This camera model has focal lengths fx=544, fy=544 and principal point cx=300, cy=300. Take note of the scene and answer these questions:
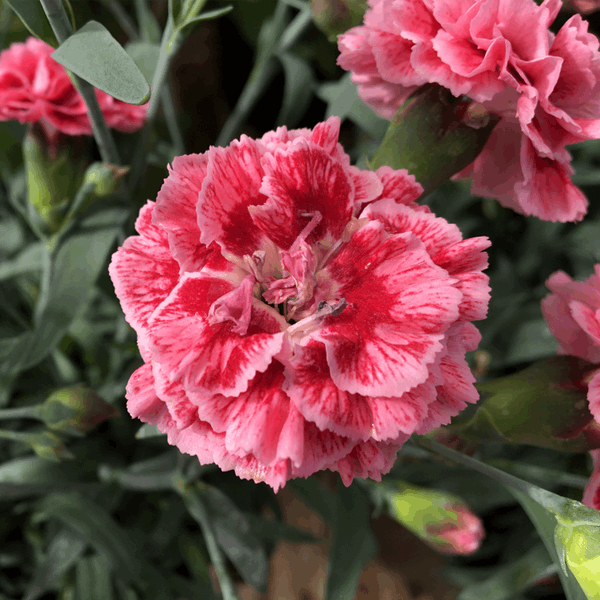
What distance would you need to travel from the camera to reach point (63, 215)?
0.61 metres

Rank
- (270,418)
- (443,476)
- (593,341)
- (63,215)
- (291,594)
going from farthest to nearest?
(291,594) < (443,476) < (63,215) < (593,341) < (270,418)

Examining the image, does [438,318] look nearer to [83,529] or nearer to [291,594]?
[83,529]

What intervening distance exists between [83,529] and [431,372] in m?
0.48

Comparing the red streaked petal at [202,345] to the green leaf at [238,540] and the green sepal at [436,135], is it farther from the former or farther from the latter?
the green leaf at [238,540]

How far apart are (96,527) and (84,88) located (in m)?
0.48

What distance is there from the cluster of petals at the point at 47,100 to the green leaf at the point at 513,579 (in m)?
0.67

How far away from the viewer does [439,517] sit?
59 cm

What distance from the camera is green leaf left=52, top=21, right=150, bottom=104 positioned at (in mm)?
357

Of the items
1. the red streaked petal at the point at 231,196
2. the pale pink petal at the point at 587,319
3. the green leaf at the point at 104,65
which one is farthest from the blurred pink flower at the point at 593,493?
the green leaf at the point at 104,65

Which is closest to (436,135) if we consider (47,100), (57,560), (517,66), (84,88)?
(517,66)

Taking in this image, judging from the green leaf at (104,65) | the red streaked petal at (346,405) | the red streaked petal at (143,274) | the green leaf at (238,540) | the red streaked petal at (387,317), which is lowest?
the green leaf at (238,540)

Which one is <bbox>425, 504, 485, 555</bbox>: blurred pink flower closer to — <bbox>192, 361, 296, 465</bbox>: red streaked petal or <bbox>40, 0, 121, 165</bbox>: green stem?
<bbox>192, 361, 296, 465</bbox>: red streaked petal

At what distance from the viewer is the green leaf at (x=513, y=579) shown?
0.64 m

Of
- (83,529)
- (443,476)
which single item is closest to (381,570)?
(443,476)
